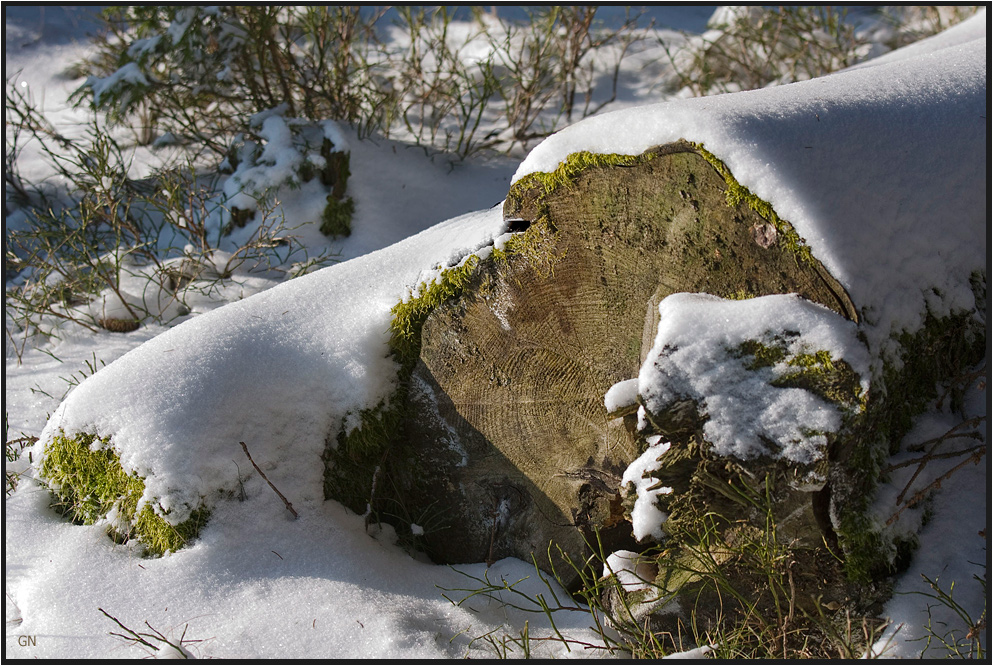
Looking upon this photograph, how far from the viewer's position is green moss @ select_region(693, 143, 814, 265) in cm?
141

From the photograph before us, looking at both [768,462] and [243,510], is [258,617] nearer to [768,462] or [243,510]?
[243,510]

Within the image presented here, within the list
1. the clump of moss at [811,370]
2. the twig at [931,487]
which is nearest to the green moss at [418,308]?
the clump of moss at [811,370]

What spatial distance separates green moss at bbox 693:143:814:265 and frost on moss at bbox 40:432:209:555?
148cm

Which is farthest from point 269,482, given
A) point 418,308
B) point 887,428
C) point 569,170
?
point 887,428

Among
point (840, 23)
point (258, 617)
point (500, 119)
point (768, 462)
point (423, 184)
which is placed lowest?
point (258, 617)

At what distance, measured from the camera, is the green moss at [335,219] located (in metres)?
3.33

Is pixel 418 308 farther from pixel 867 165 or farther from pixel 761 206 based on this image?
pixel 867 165

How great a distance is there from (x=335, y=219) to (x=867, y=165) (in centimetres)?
244

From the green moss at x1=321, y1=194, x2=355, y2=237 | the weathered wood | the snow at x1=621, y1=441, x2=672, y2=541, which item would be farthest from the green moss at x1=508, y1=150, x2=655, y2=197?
the green moss at x1=321, y1=194, x2=355, y2=237

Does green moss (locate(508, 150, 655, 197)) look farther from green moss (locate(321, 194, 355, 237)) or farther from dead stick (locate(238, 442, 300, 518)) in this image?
green moss (locate(321, 194, 355, 237))

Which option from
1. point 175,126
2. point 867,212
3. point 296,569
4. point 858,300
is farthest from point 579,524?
A: point 175,126

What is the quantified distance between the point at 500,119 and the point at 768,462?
11.1 ft

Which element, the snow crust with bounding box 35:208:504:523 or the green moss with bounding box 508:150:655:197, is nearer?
the green moss with bounding box 508:150:655:197

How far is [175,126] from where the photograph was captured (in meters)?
4.10
